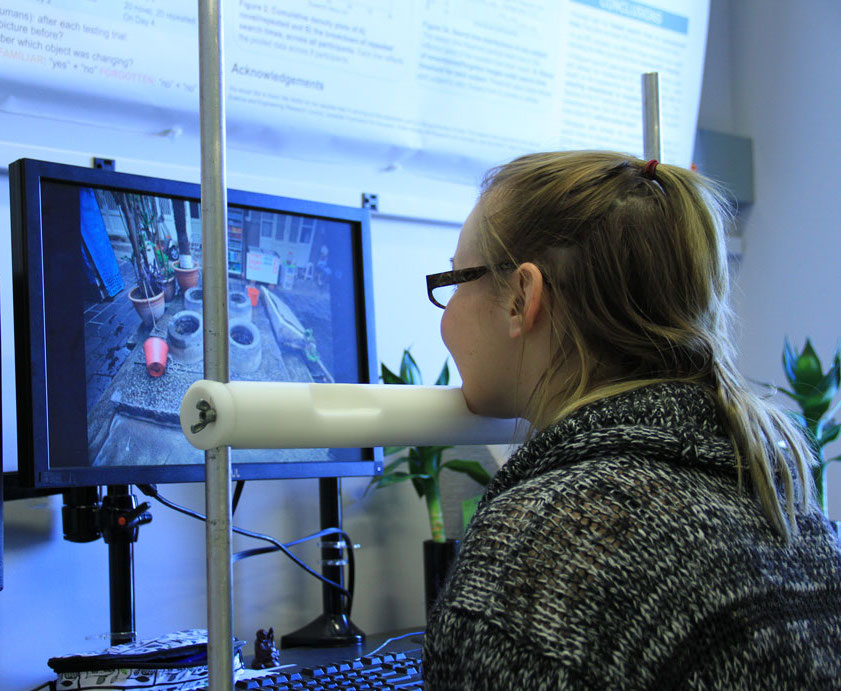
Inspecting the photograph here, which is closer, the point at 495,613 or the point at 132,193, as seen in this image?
the point at 495,613

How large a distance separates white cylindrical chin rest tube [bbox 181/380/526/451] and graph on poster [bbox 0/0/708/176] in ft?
2.58

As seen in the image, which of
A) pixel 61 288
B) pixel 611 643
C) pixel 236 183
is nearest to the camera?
pixel 611 643

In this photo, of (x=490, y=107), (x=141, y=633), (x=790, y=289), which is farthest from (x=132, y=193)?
(x=790, y=289)

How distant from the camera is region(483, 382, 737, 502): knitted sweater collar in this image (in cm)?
66

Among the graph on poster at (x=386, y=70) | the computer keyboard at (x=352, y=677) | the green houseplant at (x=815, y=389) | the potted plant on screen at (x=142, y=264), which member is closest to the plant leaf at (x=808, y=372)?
the green houseplant at (x=815, y=389)

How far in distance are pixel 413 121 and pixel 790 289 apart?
1.06m

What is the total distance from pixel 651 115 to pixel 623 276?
0.45m

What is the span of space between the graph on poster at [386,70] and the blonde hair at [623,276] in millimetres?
744

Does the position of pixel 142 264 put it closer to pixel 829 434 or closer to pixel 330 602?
pixel 330 602

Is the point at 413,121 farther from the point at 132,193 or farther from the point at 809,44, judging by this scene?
the point at 809,44

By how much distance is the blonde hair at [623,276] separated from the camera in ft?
2.63

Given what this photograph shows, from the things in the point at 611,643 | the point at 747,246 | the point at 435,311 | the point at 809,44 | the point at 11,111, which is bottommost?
the point at 611,643

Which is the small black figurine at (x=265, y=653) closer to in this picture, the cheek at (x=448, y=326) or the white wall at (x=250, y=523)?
the white wall at (x=250, y=523)

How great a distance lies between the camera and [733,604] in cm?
61
